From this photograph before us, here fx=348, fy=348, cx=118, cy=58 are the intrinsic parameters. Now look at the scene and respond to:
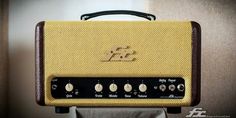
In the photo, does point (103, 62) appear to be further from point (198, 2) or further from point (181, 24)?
point (198, 2)

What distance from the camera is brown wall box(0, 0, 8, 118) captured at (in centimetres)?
86

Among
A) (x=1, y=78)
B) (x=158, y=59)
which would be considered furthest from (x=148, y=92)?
(x=1, y=78)

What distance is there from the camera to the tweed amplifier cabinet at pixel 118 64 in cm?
64

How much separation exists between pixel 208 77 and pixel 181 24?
0.29 m

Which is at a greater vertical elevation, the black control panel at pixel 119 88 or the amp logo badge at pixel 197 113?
the black control panel at pixel 119 88

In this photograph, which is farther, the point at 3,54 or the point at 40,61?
the point at 3,54

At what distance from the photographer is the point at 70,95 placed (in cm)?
64

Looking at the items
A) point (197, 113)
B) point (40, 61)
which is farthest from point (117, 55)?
point (197, 113)

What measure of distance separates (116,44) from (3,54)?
1.22ft

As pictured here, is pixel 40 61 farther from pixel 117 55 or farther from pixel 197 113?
pixel 197 113

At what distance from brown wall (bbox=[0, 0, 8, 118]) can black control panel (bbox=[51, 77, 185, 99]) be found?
0.94 feet

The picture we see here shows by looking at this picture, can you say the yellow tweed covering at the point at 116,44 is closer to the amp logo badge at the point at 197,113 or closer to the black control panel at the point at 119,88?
the black control panel at the point at 119,88

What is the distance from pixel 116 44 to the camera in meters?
0.64

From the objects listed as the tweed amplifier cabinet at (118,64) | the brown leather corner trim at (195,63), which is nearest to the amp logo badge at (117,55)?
the tweed amplifier cabinet at (118,64)
